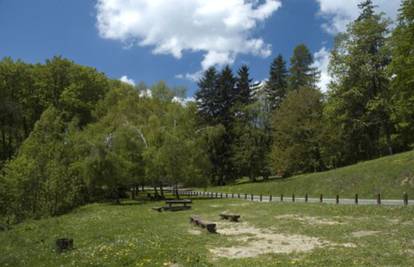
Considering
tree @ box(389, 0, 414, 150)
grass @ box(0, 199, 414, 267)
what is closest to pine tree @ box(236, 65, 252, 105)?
tree @ box(389, 0, 414, 150)

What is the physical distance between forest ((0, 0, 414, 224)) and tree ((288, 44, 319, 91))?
0.21 meters

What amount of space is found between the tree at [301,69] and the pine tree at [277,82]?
54.5 inches

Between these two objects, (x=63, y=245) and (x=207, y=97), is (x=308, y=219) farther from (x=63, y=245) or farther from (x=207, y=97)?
(x=207, y=97)

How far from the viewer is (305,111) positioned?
51750mm

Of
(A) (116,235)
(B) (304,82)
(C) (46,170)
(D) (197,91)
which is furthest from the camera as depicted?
(B) (304,82)

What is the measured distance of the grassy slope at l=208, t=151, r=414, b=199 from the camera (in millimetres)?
28656

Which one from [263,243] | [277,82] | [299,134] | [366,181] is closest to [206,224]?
[263,243]

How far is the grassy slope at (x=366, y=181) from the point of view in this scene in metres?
28.7

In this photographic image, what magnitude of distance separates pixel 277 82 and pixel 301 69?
5747mm

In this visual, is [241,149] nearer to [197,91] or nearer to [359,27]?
[197,91]

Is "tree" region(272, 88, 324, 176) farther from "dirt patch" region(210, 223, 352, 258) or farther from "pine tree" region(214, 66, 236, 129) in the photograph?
A: "dirt patch" region(210, 223, 352, 258)

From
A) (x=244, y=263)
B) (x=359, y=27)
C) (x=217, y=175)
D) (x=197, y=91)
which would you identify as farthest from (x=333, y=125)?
(x=244, y=263)

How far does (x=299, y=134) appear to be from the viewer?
168 feet

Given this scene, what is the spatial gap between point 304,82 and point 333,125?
22889mm
